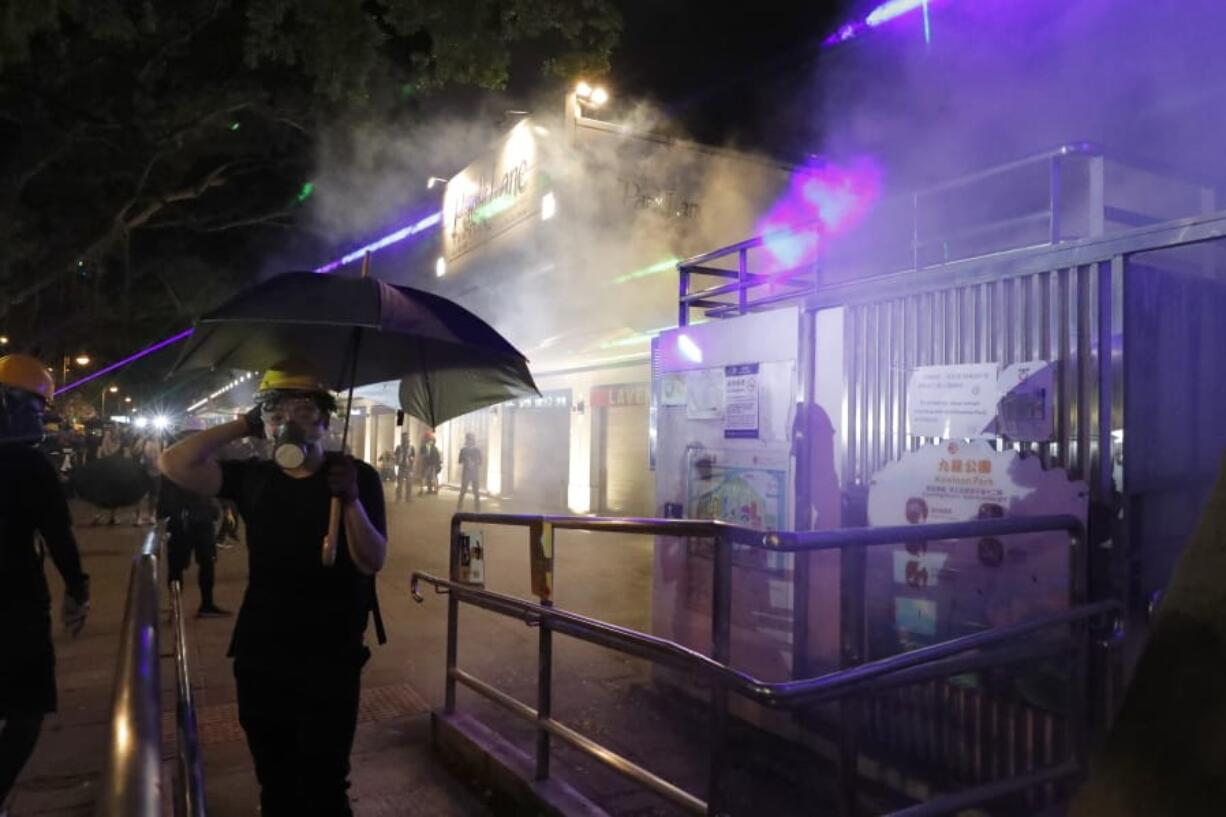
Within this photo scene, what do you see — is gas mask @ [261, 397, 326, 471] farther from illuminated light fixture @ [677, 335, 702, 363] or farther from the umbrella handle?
illuminated light fixture @ [677, 335, 702, 363]

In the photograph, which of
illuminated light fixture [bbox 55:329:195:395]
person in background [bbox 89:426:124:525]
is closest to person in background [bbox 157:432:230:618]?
illuminated light fixture [bbox 55:329:195:395]

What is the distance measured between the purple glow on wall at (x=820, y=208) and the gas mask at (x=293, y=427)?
113 inches

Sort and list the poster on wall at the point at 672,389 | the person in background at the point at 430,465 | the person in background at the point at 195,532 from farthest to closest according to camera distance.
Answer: the person in background at the point at 430,465, the person in background at the point at 195,532, the poster on wall at the point at 672,389

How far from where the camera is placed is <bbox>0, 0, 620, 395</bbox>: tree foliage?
790cm

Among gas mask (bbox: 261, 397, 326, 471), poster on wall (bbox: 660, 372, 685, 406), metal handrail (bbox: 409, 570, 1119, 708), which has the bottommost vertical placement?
metal handrail (bbox: 409, 570, 1119, 708)

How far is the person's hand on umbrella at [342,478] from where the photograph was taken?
8.33ft

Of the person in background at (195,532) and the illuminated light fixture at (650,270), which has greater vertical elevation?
the illuminated light fixture at (650,270)

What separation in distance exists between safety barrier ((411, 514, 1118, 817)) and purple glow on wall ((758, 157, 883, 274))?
2.05 metres

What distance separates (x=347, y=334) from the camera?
136 inches

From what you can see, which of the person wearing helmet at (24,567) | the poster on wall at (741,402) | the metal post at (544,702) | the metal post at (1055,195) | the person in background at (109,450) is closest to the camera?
Result: the person wearing helmet at (24,567)

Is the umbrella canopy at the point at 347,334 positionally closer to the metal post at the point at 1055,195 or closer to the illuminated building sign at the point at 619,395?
the metal post at the point at 1055,195

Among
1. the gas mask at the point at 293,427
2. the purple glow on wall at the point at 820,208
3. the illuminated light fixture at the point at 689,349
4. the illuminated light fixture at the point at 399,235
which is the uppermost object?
the illuminated light fixture at the point at 399,235

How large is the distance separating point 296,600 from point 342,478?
0.44 m

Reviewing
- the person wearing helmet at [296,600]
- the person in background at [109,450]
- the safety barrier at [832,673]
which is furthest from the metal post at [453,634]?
the person in background at [109,450]
